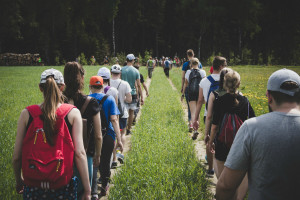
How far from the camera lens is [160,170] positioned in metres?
4.43

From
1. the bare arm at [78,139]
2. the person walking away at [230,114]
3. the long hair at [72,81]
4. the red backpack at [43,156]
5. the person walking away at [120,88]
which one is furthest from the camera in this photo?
the person walking away at [120,88]

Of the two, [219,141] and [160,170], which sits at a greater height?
[219,141]

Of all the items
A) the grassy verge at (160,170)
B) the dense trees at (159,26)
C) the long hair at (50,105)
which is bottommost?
the grassy verge at (160,170)

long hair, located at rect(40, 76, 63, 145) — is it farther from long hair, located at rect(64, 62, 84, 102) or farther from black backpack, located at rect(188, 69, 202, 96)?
A: black backpack, located at rect(188, 69, 202, 96)

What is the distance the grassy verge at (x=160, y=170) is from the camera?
3.77 metres

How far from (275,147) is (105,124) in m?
2.67

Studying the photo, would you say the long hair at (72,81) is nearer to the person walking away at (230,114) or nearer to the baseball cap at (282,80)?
the person walking away at (230,114)

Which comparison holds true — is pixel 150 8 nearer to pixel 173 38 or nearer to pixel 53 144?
pixel 173 38

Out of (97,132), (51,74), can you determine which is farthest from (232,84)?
(51,74)

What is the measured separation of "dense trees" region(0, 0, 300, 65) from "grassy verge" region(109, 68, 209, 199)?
45859mm

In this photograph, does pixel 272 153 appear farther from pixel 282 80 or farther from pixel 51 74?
pixel 51 74

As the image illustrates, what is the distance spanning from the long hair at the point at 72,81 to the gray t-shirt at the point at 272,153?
188cm

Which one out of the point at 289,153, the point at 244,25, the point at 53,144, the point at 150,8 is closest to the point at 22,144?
the point at 53,144

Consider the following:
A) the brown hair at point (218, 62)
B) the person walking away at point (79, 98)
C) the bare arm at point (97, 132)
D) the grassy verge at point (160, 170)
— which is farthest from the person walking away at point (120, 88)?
the person walking away at point (79, 98)
